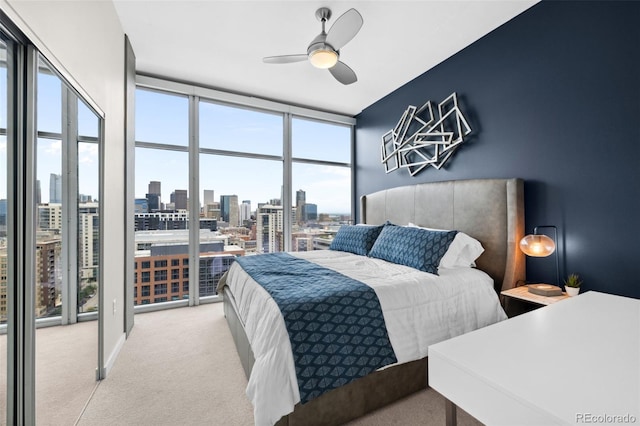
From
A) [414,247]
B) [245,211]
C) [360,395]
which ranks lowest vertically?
[360,395]

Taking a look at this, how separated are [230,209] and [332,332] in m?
2.93

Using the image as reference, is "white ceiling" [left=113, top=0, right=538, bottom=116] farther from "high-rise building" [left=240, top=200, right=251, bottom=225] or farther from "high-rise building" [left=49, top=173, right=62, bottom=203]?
"high-rise building" [left=49, top=173, right=62, bottom=203]

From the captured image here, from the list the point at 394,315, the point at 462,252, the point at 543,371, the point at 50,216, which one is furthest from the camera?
the point at 462,252

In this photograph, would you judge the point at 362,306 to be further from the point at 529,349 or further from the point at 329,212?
the point at 329,212

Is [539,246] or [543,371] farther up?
[539,246]

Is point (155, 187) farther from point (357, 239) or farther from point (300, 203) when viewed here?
point (357, 239)

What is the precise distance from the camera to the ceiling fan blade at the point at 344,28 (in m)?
2.04

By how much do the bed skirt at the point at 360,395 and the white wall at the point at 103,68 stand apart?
1.33 meters

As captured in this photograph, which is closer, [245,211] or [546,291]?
[546,291]

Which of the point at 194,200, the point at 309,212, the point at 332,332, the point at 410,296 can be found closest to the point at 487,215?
the point at 410,296

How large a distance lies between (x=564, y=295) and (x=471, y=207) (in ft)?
3.14

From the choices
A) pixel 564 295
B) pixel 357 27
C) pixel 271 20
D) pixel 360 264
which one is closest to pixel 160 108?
pixel 271 20

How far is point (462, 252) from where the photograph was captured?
246cm

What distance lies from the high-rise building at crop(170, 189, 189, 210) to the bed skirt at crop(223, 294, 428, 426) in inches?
94.1
